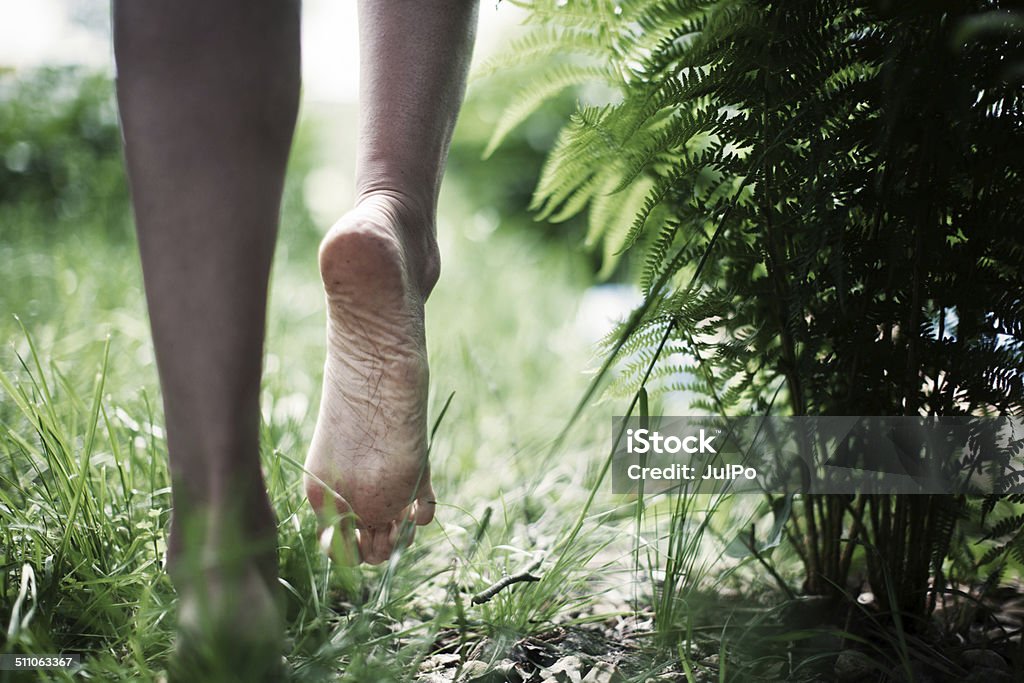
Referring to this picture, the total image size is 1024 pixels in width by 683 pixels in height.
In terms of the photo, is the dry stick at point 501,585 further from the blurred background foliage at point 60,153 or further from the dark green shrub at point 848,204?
the blurred background foliage at point 60,153

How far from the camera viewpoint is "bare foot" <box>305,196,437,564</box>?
107 cm

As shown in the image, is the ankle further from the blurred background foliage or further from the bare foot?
the blurred background foliage

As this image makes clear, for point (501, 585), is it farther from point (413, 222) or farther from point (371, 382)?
point (413, 222)

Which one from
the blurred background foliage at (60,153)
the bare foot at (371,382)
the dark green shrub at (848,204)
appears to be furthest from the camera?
the blurred background foliage at (60,153)

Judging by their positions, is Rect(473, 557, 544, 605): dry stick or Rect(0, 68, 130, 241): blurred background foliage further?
Rect(0, 68, 130, 241): blurred background foliage

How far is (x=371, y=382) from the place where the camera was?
43.1 inches

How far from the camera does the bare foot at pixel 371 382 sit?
107cm

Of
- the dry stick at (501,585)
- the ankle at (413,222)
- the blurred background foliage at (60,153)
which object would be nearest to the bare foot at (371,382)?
the ankle at (413,222)

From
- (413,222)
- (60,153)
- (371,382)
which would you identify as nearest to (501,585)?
(371,382)

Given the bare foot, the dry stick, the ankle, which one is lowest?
the dry stick

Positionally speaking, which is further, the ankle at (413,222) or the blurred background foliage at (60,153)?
the blurred background foliage at (60,153)

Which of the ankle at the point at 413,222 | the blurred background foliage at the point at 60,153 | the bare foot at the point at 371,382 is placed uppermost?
the blurred background foliage at the point at 60,153

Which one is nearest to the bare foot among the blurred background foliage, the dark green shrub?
the dark green shrub

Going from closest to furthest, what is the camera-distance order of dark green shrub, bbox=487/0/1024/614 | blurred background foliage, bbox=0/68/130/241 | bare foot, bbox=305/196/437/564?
dark green shrub, bbox=487/0/1024/614 → bare foot, bbox=305/196/437/564 → blurred background foliage, bbox=0/68/130/241
